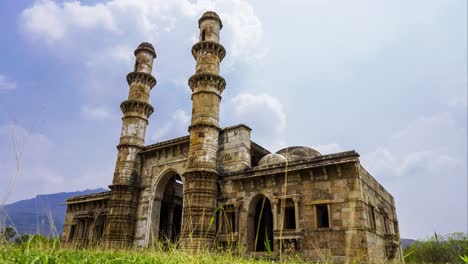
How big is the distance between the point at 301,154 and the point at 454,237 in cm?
3859

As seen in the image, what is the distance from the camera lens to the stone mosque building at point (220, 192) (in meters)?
10.6

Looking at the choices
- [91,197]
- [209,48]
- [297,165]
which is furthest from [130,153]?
[297,165]

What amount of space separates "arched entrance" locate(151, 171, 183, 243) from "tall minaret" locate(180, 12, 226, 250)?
9.62 ft

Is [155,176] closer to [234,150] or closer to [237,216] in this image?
[234,150]

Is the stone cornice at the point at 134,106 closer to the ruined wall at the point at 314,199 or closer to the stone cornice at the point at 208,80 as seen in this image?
the stone cornice at the point at 208,80

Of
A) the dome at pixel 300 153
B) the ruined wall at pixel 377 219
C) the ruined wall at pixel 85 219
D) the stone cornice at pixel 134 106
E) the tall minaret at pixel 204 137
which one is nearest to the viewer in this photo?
the ruined wall at pixel 377 219

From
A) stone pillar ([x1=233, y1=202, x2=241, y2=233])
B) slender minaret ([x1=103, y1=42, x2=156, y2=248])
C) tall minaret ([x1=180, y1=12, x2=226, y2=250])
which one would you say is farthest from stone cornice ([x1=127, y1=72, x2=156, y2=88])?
stone pillar ([x1=233, y1=202, x2=241, y2=233])

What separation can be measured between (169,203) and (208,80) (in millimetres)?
7542

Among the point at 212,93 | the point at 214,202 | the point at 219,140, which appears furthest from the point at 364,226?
the point at 212,93

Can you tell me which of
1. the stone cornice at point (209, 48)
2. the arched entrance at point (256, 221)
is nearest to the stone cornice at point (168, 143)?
the stone cornice at point (209, 48)

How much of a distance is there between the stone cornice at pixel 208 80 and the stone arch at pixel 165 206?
4.43 m

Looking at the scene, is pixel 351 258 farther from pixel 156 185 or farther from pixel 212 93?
pixel 156 185

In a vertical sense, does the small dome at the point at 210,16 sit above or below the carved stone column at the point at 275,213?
above

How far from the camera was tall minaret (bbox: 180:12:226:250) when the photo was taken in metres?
12.6
